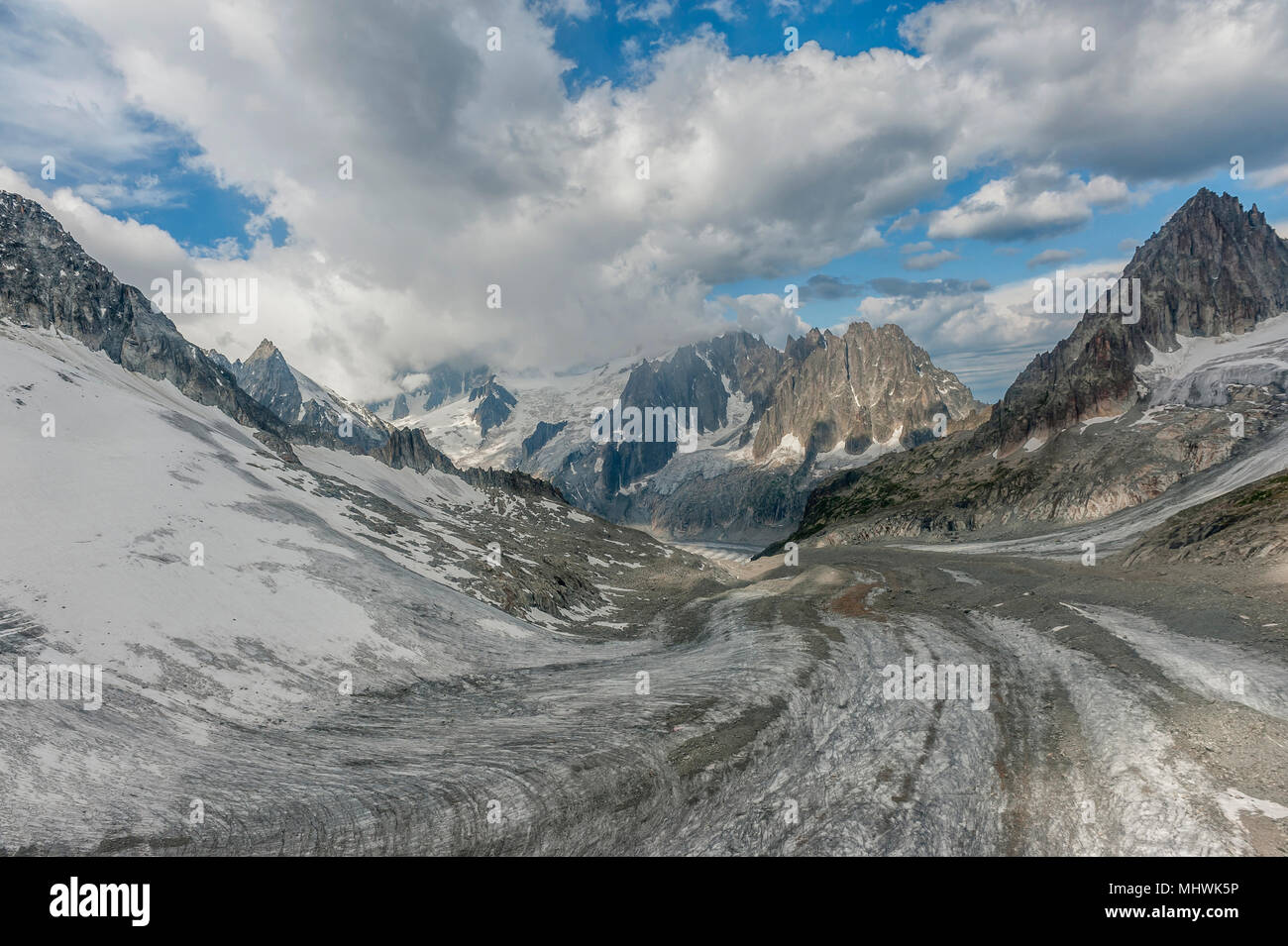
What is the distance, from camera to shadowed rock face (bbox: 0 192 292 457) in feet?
317

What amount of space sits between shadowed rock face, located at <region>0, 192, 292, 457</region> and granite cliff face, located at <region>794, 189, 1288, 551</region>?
501ft

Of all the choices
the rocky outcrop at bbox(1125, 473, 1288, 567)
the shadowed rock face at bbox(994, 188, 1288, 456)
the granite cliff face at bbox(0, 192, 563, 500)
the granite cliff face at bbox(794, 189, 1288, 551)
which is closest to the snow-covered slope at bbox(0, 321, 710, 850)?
the granite cliff face at bbox(0, 192, 563, 500)

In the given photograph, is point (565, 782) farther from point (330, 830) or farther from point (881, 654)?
point (881, 654)

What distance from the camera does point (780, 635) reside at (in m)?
41.5

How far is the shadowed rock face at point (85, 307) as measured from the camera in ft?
317

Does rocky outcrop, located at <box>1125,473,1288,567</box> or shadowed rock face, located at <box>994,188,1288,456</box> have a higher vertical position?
shadowed rock face, located at <box>994,188,1288,456</box>

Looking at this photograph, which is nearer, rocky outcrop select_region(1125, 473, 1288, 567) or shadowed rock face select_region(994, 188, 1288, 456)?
rocky outcrop select_region(1125, 473, 1288, 567)

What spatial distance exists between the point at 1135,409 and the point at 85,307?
230 metres

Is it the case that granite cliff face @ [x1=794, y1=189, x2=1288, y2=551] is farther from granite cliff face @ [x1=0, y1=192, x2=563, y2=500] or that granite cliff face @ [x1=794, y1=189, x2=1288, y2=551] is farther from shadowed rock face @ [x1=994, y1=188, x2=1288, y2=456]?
granite cliff face @ [x1=0, y1=192, x2=563, y2=500]

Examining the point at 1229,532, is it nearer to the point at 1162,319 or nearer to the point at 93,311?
the point at 93,311

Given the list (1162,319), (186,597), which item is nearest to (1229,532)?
(186,597)

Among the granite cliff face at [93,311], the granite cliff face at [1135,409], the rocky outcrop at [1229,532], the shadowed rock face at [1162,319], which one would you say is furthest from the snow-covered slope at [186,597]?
the shadowed rock face at [1162,319]

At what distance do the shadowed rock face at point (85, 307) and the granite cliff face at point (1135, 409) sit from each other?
153 metres
